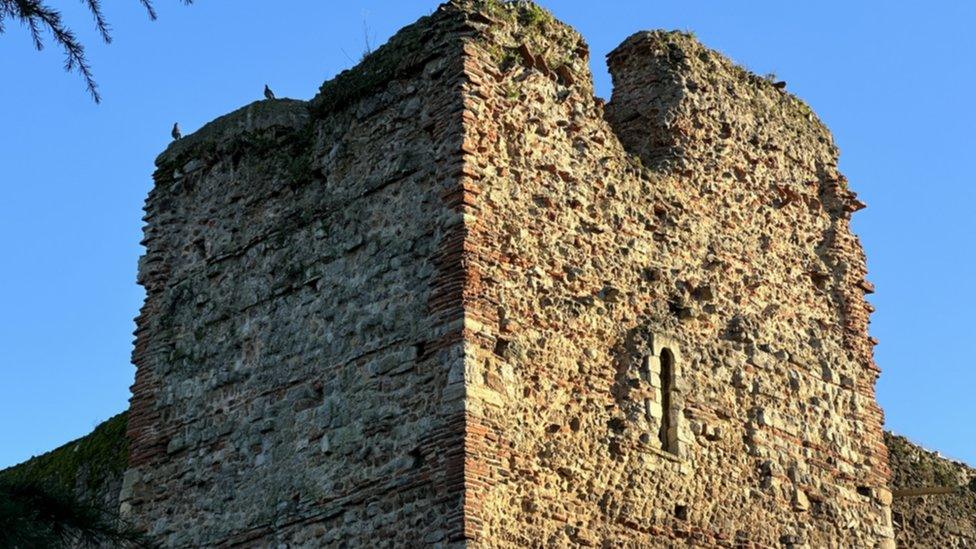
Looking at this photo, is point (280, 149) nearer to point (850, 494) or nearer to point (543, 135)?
point (543, 135)

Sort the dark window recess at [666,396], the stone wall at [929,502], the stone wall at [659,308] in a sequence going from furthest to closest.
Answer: the stone wall at [929,502], the dark window recess at [666,396], the stone wall at [659,308]

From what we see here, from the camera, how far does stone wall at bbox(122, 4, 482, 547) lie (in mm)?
13633

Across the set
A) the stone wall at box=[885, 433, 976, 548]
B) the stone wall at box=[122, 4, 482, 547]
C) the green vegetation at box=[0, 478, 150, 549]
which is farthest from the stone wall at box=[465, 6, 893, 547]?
the green vegetation at box=[0, 478, 150, 549]

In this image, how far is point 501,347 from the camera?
45.0 feet

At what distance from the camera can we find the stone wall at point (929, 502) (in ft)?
60.5

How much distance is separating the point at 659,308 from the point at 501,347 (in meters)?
1.82

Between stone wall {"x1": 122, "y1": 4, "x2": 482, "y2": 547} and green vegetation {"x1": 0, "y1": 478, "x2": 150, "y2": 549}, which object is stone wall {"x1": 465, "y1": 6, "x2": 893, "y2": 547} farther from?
green vegetation {"x1": 0, "y1": 478, "x2": 150, "y2": 549}

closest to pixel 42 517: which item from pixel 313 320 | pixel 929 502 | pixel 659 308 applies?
pixel 313 320

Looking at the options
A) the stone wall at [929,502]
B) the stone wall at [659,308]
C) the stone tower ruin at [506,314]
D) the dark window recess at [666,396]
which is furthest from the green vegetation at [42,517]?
the stone wall at [929,502]

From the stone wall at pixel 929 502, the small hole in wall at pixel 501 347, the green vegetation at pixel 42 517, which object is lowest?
the green vegetation at pixel 42 517

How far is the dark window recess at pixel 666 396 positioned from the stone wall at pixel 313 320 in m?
2.05

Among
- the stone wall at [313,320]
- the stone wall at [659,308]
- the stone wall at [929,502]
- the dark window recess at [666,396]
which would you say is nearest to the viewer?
the stone wall at [313,320]

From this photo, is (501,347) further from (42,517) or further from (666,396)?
(42,517)

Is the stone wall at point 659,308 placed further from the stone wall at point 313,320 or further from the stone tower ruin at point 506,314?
the stone wall at point 313,320
